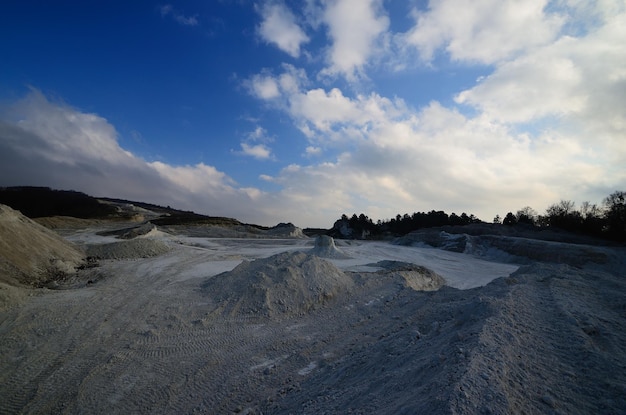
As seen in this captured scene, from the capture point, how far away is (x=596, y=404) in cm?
349

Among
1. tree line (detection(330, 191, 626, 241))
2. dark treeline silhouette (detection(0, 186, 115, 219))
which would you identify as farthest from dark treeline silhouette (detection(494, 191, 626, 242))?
dark treeline silhouette (detection(0, 186, 115, 219))

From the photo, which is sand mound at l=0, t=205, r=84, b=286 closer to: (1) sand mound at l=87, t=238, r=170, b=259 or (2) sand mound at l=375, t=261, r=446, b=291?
(1) sand mound at l=87, t=238, r=170, b=259

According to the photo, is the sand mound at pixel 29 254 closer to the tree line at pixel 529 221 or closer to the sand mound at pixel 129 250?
the sand mound at pixel 129 250

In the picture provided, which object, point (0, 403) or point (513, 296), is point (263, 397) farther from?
point (513, 296)

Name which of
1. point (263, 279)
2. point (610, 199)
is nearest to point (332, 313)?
point (263, 279)

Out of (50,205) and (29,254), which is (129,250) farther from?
(50,205)

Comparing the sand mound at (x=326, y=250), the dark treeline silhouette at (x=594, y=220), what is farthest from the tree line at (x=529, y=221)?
the sand mound at (x=326, y=250)

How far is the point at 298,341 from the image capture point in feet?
26.5

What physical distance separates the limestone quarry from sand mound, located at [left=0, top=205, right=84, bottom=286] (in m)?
0.09

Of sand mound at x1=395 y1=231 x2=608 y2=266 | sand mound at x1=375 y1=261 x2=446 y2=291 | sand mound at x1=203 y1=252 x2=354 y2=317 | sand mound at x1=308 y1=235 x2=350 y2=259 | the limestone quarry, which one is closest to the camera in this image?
the limestone quarry

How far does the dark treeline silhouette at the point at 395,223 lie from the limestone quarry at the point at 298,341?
39.2 metres

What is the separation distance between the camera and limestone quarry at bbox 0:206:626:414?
160 inches

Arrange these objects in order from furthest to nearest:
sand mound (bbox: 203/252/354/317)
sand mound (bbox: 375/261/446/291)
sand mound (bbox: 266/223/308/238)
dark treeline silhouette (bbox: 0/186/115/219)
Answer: dark treeline silhouette (bbox: 0/186/115/219), sand mound (bbox: 266/223/308/238), sand mound (bbox: 375/261/446/291), sand mound (bbox: 203/252/354/317)

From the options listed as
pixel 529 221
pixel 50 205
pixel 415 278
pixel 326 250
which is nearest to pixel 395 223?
pixel 529 221
